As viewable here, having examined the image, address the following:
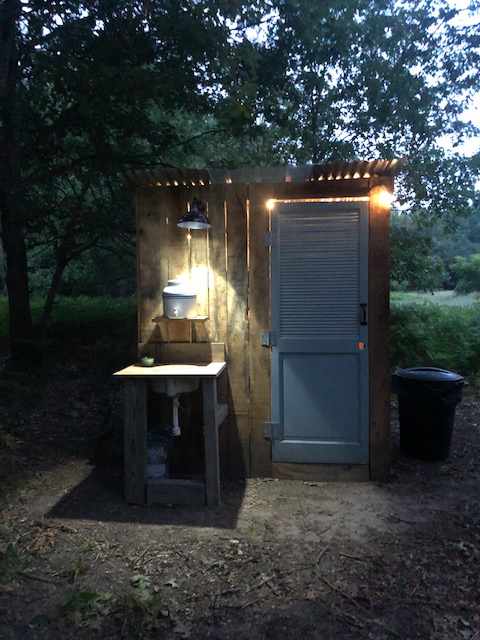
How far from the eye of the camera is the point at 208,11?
657 centimetres

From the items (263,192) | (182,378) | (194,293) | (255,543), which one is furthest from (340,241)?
(255,543)

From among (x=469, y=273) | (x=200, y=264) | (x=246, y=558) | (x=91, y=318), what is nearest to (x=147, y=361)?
(x=200, y=264)

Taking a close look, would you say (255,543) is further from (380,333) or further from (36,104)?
(36,104)

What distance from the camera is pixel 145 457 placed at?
13.3 ft

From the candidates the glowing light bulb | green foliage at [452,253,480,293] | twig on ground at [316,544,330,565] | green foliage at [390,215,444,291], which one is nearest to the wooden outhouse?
the glowing light bulb

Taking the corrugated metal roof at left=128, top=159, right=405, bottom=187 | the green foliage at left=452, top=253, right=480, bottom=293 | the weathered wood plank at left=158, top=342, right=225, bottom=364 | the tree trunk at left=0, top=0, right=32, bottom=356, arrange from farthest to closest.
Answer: the green foliage at left=452, top=253, right=480, bottom=293
the tree trunk at left=0, top=0, right=32, bottom=356
the weathered wood plank at left=158, top=342, right=225, bottom=364
the corrugated metal roof at left=128, top=159, right=405, bottom=187

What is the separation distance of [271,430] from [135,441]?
117 cm

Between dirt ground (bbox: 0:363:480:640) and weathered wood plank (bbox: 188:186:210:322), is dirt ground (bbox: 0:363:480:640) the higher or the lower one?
the lower one

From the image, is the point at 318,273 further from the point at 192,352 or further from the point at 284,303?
the point at 192,352

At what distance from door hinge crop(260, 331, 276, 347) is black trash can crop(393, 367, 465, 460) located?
1.52 meters

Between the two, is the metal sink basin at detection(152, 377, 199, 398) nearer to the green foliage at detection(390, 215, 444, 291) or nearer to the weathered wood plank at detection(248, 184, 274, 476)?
the weathered wood plank at detection(248, 184, 274, 476)

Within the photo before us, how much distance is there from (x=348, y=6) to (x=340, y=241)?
533 centimetres

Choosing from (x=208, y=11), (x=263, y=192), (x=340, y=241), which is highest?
(x=208, y=11)

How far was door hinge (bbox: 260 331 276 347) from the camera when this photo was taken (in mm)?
4457
